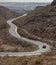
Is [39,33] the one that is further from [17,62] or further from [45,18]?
[17,62]

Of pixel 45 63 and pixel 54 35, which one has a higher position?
pixel 45 63

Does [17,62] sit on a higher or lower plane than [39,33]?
higher

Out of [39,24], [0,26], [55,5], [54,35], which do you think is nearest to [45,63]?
[54,35]

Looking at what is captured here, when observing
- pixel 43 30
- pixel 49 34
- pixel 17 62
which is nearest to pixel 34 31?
pixel 43 30

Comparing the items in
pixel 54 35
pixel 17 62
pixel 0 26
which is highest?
pixel 17 62

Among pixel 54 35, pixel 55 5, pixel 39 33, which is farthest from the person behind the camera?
pixel 55 5

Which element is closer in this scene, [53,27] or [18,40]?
[18,40]

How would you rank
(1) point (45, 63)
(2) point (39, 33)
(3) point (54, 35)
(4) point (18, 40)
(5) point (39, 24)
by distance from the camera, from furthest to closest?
(5) point (39, 24), (2) point (39, 33), (3) point (54, 35), (4) point (18, 40), (1) point (45, 63)

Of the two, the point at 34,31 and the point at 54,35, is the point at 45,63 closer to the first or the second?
the point at 54,35

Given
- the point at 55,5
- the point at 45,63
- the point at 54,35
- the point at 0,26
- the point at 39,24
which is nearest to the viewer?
the point at 45,63

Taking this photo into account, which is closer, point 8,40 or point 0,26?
point 8,40
